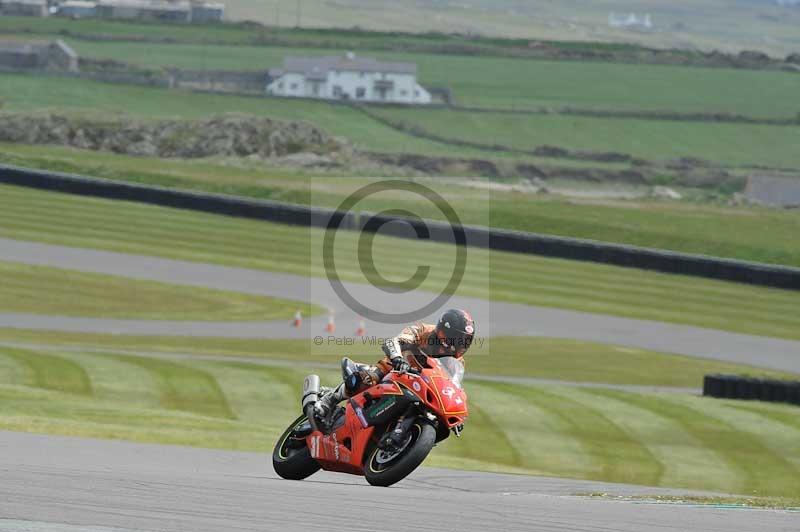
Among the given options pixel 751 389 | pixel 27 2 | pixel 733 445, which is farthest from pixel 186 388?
pixel 27 2

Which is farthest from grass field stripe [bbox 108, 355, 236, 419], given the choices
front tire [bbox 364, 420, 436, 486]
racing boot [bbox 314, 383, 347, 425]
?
front tire [bbox 364, 420, 436, 486]

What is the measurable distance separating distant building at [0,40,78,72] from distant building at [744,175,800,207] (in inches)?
2387

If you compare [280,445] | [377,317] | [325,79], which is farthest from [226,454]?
[325,79]

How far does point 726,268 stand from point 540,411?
74.9 feet

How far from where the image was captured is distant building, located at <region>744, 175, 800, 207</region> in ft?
274

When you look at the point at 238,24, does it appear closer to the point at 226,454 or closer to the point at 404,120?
the point at 404,120

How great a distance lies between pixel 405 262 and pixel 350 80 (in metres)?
91.0

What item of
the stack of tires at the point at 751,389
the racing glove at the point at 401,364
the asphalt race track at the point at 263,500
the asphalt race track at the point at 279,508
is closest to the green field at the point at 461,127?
the stack of tires at the point at 751,389

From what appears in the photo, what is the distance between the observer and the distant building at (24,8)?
167125 mm

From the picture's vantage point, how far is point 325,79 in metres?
135

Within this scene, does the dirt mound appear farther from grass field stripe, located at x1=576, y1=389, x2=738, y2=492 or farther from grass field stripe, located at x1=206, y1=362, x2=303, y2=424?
grass field stripe, located at x1=576, y1=389, x2=738, y2=492

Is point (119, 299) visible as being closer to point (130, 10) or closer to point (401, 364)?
point (401, 364)

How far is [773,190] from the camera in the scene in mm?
84750

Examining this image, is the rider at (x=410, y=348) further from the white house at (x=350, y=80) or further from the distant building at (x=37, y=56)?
the white house at (x=350, y=80)
